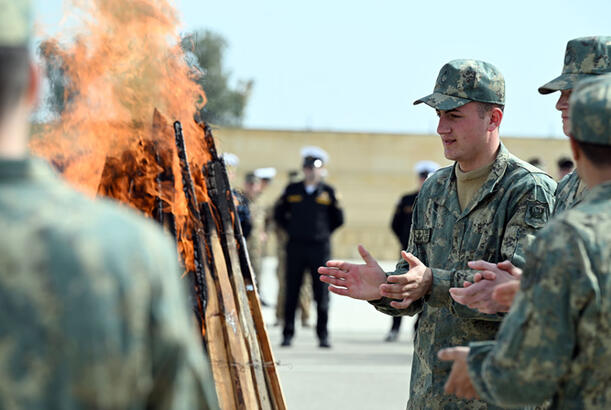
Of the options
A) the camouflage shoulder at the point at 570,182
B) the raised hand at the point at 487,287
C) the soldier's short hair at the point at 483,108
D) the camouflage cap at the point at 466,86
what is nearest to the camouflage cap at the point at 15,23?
the raised hand at the point at 487,287

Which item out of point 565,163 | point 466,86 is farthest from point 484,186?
point 565,163

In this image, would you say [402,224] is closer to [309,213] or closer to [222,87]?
[309,213]

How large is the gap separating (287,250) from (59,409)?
33.4 feet

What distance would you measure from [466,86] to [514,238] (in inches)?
33.2

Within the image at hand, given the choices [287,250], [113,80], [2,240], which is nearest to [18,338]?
[2,240]

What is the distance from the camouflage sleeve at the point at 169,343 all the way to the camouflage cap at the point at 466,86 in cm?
280

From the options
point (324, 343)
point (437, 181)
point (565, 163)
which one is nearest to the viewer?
point (437, 181)

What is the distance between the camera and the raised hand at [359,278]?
4.06 metres

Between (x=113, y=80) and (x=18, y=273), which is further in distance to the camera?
(x=113, y=80)

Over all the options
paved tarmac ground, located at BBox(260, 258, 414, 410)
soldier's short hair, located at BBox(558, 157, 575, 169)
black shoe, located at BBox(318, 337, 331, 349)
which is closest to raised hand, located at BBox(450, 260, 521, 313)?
paved tarmac ground, located at BBox(260, 258, 414, 410)

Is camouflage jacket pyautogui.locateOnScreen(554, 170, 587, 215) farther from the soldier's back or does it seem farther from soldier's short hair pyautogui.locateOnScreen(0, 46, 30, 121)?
soldier's short hair pyautogui.locateOnScreen(0, 46, 30, 121)

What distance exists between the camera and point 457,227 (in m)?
4.29

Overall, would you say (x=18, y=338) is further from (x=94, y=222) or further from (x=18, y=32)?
(x=18, y=32)

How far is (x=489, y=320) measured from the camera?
4078mm
